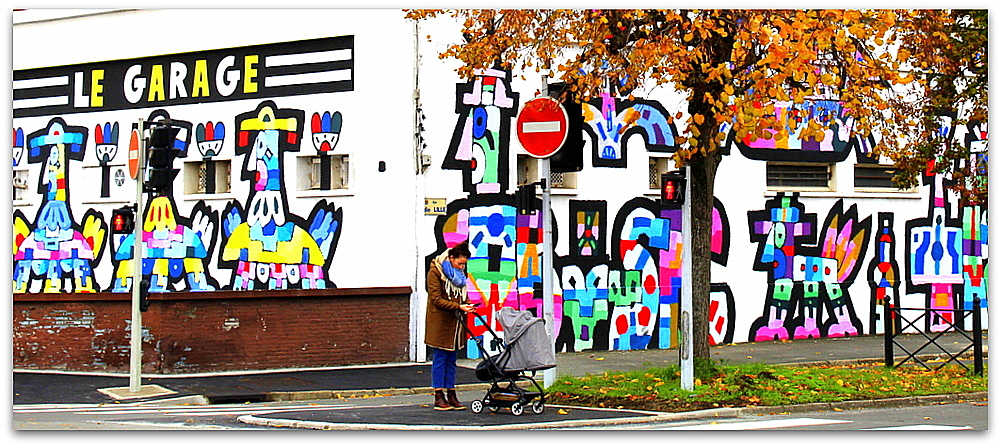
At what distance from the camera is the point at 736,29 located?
46.1 ft

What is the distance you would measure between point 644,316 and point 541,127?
765 centimetres

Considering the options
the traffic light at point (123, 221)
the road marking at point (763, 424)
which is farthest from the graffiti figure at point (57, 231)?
the road marking at point (763, 424)

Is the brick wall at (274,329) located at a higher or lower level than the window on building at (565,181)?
lower

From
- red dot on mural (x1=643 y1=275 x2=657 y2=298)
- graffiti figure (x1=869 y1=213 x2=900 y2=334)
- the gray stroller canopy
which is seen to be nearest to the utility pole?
the gray stroller canopy

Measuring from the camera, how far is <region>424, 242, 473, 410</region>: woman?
13.7 meters

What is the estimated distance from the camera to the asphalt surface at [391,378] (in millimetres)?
17406

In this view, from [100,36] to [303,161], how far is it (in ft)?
14.1

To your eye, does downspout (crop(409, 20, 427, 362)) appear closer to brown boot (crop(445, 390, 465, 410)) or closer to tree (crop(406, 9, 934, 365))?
tree (crop(406, 9, 934, 365))

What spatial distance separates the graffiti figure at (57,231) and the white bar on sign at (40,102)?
30cm

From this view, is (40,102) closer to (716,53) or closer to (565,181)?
(565,181)

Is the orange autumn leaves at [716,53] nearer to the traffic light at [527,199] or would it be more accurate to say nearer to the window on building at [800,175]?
the traffic light at [527,199]

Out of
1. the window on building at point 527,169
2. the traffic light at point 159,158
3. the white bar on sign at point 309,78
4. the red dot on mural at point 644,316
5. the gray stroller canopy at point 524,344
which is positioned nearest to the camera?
the gray stroller canopy at point 524,344

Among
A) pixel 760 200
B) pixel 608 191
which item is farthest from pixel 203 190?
pixel 760 200

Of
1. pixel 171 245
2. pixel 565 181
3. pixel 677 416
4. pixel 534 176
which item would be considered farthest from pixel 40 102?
pixel 677 416
